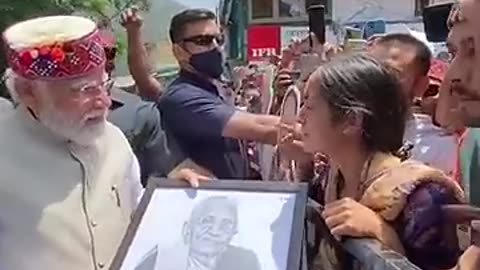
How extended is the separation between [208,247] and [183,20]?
6.14ft

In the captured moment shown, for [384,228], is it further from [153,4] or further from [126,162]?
[153,4]

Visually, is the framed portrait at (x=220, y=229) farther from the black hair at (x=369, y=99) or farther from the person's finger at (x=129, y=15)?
the person's finger at (x=129, y=15)

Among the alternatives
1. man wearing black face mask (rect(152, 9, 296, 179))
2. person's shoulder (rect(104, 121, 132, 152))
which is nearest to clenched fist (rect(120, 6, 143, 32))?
man wearing black face mask (rect(152, 9, 296, 179))

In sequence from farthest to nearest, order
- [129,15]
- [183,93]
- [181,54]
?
1. [129,15]
2. [181,54]
3. [183,93]

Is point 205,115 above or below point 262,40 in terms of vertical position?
above

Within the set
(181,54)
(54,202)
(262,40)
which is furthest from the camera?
(262,40)

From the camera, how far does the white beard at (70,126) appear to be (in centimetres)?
233

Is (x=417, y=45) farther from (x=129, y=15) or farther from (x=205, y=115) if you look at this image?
(x=129, y=15)

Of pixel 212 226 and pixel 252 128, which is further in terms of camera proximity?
pixel 252 128

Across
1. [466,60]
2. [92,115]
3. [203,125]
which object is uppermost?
[466,60]

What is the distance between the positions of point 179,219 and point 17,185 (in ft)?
1.70

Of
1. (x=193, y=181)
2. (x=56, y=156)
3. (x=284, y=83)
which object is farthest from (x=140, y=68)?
(x=193, y=181)

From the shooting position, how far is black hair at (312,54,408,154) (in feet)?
6.30

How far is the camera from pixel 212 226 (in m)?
1.92
